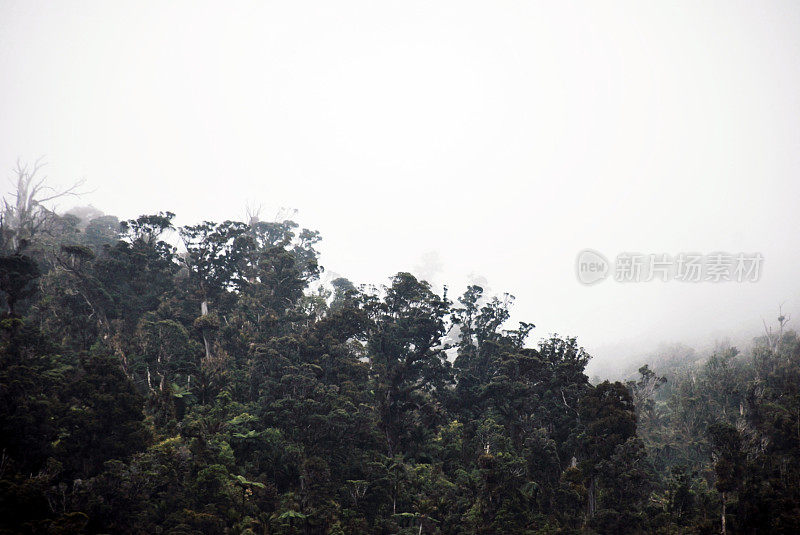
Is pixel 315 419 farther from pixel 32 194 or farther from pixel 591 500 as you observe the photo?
pixel 32 194

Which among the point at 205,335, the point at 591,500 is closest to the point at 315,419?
the point at 205,335

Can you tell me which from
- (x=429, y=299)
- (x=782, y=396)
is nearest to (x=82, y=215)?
(x=429, y=299)

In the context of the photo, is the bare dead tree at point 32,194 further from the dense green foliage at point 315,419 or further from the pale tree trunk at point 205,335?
the pale tree trunk at point 205,335

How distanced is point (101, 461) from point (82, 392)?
10.7 feet

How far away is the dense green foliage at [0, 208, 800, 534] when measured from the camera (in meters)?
15.3

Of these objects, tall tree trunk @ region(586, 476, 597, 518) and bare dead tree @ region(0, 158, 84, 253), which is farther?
bare dead tree @ region(0, 158, 84, 253)

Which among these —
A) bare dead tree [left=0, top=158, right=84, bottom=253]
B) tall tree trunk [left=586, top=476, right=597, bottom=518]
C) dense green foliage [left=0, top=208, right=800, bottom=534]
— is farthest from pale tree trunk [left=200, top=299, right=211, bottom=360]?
tall tree trunk [left=586, top=476, right=597, bottom=518]

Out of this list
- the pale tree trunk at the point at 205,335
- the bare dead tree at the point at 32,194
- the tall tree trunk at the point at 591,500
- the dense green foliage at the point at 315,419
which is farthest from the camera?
the bare dead tree at the point at 32,194

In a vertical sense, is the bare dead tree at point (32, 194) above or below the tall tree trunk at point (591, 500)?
above

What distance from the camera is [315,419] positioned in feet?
67.6

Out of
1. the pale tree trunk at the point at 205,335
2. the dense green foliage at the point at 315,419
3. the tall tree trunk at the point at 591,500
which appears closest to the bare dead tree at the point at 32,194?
the dense green foliage at the point at 315,419

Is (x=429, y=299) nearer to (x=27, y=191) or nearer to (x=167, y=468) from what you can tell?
(x=167, y=468)

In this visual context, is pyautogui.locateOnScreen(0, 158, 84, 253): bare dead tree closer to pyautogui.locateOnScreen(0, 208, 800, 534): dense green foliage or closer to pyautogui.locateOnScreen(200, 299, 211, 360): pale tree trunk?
pyautogui.locateOnScreen(0, 208, 800, 534): dense green foliage

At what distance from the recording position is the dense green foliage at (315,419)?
50.2 ft
